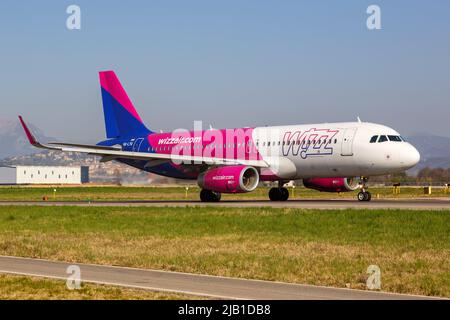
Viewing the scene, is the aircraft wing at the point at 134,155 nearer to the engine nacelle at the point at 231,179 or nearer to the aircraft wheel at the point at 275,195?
the engine nacelle at the point at 231,179

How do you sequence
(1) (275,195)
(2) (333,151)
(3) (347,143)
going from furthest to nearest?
1. (1) (275,195)
2. (2) (333,151)
3. (3) (347,143)

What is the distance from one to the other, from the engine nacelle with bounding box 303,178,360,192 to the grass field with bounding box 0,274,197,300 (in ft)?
110

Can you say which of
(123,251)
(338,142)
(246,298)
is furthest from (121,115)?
(246,298)

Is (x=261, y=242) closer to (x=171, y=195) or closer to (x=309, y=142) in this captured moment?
Result: (x=309, y=142)

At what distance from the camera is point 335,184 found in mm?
48625

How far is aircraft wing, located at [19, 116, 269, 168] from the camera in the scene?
1880 inches

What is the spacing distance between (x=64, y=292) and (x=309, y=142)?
3170 centimetres

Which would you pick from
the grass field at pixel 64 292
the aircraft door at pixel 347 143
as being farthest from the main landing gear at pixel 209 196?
the grass field at pixel 64 292

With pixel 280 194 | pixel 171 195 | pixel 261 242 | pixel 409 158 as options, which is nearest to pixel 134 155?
pixel 280 194

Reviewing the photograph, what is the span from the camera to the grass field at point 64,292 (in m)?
14.5

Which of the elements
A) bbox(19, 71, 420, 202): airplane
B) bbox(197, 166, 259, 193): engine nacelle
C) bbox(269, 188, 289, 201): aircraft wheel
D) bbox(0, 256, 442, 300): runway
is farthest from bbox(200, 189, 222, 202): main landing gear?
bbox(0, 256, 442, 300): runway

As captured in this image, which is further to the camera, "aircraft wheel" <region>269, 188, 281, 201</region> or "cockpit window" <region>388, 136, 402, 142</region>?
"aircraft wheel" <region>269, 188, 281, 201</region>

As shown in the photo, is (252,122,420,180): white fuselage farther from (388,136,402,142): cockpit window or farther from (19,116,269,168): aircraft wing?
(19,116,269,168): aircraft wing

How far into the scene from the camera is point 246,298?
1454cm
